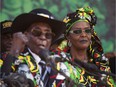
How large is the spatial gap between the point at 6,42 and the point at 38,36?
1069 mm

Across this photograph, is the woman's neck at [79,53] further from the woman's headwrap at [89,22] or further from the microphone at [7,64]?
the microphone at [7,64]

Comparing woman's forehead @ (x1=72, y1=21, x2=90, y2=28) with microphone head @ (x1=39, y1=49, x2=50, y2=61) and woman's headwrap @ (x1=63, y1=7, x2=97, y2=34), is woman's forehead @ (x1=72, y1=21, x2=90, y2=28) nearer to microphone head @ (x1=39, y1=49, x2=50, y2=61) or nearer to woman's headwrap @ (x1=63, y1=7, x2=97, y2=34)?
woman's headwrap @ (x1=63, y1=7, x2=97, y2=34)

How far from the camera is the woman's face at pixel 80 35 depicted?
197 inches

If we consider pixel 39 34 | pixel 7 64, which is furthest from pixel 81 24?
pixel 7 64

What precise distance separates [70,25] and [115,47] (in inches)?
163

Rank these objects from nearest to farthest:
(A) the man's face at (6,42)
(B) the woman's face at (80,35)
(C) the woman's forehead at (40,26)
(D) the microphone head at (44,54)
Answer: (D) the microphone head at (44,54), (C) the woman's forehead at (40,26), (A) the man's face at (6,42), (B) the woman's face at (80,35)

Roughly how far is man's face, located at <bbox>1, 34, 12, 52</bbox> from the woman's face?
28.4 inches

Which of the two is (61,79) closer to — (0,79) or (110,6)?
(0,79)

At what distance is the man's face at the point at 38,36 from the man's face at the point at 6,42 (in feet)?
2.60

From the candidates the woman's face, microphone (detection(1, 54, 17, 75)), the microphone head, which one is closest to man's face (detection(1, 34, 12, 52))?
the woman's face

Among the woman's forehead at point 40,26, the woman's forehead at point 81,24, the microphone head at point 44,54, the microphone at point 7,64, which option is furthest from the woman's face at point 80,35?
the microphone head at point 44,54

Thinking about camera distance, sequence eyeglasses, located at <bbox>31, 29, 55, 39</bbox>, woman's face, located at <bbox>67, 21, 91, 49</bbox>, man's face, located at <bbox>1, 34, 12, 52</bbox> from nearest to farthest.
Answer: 1. eyeglasses, located at <bbox>31, 29, 55, 39</bbox>
2. man's face, located at <bbox>1, 34, 12, 52</bbox>
3. woman's face, located at <bbox>67, 21, 91, 49</bbox>

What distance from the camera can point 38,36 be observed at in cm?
390

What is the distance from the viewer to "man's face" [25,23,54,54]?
3838 millimetres
